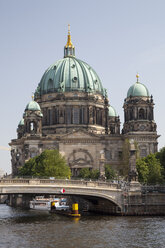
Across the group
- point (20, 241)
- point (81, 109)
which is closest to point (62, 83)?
point (81, 109)

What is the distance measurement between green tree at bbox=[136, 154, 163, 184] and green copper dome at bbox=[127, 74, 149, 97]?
105 feet

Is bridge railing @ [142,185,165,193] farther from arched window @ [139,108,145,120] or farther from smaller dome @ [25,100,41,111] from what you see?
smaller dome @ [25,100,41,111]

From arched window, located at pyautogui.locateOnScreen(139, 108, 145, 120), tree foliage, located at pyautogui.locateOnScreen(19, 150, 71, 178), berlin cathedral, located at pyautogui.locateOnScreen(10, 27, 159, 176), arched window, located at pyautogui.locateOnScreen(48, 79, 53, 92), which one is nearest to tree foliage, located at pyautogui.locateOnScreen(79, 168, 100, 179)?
tree foliage, located at pyautogui.locateOnScreen(19, 150, 71, 178)

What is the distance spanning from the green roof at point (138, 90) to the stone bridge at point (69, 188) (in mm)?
66287

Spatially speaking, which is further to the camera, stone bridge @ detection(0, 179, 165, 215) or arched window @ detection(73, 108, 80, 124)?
arched window @ detection(73, 108, 80, 124)

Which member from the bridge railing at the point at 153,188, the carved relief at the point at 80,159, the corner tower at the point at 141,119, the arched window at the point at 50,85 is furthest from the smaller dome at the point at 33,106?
the bridge railing at the point at 153,188

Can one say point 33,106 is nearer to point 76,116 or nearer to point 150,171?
point 76,116

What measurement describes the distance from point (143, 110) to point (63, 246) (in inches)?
3712

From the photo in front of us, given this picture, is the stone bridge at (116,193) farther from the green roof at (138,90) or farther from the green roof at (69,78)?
the green roof at (69,78)

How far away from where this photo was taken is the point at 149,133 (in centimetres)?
14150

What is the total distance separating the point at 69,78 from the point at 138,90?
74.7 ft

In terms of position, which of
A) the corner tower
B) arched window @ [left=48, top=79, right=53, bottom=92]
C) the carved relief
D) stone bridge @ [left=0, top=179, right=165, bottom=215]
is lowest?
stone bridge @ [left=0, top=179, right=165, bottom=215]

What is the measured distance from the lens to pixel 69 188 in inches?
2886

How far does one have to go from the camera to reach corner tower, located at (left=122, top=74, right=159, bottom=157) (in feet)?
464
